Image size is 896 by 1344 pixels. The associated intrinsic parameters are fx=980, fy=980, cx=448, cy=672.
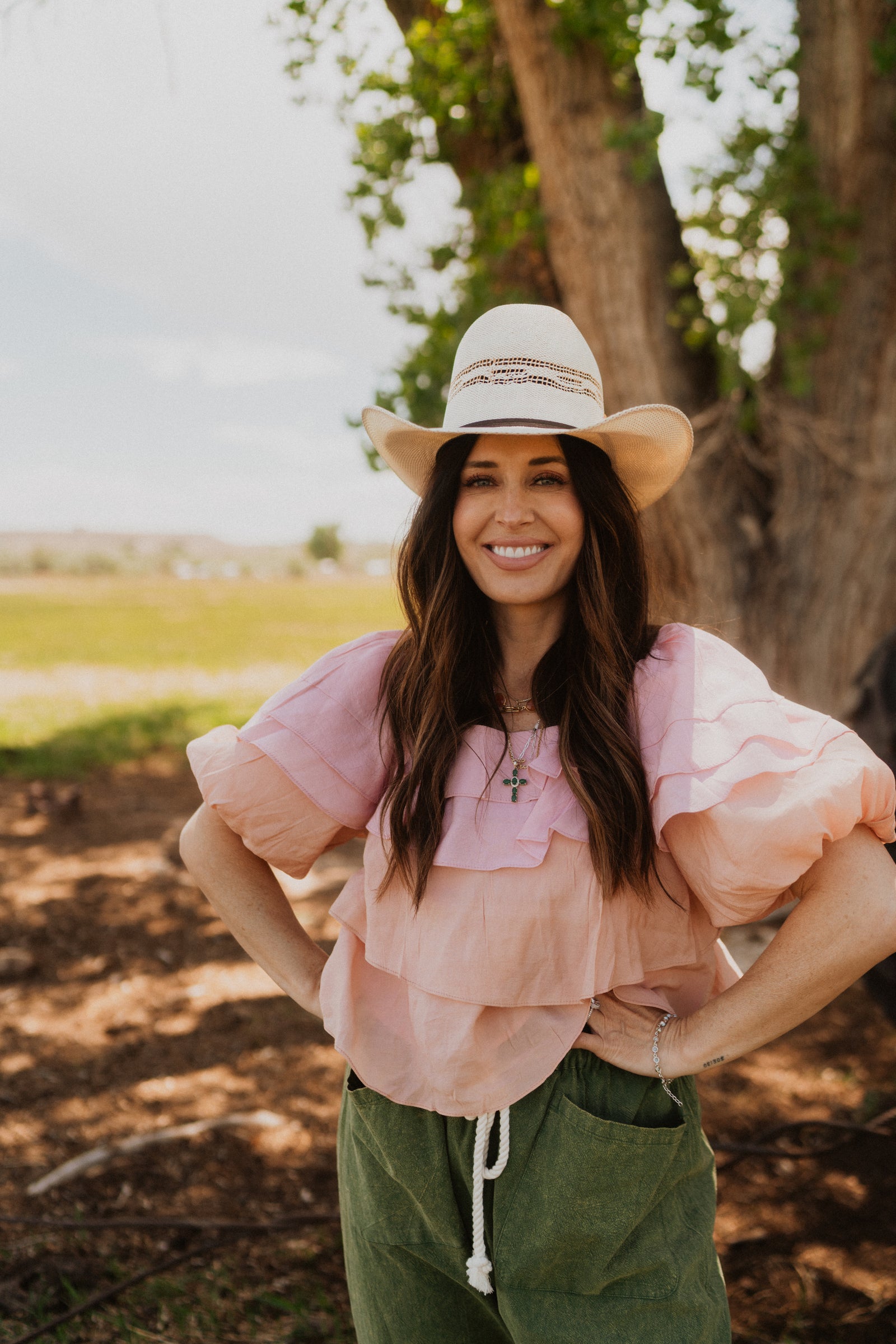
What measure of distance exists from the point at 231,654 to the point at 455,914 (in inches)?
658

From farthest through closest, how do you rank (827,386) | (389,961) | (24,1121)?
(827,386), (24,1121), (389,961)

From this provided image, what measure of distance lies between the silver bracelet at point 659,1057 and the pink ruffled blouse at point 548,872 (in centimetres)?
3

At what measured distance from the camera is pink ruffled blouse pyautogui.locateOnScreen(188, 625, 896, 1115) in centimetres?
142

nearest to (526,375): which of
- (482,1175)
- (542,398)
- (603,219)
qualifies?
(542,398)

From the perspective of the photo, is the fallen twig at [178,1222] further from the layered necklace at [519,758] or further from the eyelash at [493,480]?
the eyelash at [493,480]

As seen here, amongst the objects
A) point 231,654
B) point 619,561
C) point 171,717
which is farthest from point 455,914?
point 231,654

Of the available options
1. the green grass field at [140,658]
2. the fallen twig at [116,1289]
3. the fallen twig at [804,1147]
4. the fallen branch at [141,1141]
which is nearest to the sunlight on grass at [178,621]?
the green grass field at [140,658]

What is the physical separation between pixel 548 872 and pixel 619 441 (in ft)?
2.55

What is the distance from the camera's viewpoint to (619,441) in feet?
5.76

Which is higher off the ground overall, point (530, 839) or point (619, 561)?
point (619, 561)

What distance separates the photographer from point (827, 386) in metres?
4.36

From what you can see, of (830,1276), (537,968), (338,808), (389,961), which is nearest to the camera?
(537,968)

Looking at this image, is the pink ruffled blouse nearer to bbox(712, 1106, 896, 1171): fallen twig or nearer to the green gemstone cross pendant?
the green gemstone cross pendant

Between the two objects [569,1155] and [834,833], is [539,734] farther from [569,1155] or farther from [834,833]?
[569,1155]
